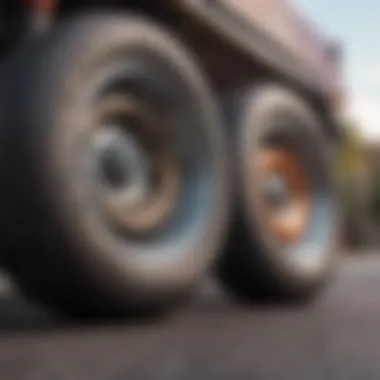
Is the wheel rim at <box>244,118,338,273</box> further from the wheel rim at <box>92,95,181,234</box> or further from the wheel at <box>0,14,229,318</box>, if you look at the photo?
the wheel rim at <box>92,95,181,234</box>

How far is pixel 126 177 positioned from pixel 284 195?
3.82 feet

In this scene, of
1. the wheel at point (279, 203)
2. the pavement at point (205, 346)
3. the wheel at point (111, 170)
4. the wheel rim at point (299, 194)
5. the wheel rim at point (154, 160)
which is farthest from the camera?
the wheel rim at point (299, 194)

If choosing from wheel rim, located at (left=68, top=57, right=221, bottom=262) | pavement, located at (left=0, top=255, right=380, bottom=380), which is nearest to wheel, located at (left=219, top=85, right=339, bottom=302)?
pavement, located at (left=0, top=255, right=380, bottom=380)

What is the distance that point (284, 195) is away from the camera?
14.1 feet

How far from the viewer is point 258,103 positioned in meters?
4.14

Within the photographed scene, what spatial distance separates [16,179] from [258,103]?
1496mm

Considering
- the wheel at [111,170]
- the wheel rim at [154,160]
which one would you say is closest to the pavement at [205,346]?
the wheel at [111,170]

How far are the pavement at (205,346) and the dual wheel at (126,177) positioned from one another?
0.53ft

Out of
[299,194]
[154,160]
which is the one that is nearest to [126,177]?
[154,160]

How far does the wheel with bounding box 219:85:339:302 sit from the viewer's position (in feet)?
12.8

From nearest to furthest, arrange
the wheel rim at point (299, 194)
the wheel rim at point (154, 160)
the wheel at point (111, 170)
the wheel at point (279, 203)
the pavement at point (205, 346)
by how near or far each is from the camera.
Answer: the pavement at point (205, 346) → the wheel at point (111, 170) → the wheel rim at point (154, 160) → the wheel at point (279, 203) → the wheel rim at point (299, 194)

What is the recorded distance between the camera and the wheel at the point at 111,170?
114 inches

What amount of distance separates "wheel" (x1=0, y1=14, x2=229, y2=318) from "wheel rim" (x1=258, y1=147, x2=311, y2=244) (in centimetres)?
51

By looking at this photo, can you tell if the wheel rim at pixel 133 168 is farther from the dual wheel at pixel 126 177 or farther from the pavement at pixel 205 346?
the pavement at pixel 205 346
